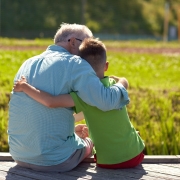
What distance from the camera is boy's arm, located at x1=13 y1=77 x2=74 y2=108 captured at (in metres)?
3.45

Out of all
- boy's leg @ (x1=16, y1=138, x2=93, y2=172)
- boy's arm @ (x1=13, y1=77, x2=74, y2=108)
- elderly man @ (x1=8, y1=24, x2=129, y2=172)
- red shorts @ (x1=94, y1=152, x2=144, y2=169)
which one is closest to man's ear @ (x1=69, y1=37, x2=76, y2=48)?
elderly man @ (x1=8, y1=24, x2=129, y2=172)

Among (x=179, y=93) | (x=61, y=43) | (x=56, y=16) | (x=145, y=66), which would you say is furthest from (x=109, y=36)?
(x=61, y=43)

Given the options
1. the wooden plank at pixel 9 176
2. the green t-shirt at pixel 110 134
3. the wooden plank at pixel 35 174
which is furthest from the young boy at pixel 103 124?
the wooden plank at pixel 9 176

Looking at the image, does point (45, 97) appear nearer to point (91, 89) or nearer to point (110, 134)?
point (91, 89)

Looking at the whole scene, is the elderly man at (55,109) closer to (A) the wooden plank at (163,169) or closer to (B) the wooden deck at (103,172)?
(B) the wooden deck at (103,172)

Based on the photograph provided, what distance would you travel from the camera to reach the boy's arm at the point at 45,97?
3.45 metres

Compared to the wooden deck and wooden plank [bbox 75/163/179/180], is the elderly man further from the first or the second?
wooden plank [bbox 75/163/179/180]

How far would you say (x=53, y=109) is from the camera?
353cm

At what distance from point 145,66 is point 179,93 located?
13.2 feet

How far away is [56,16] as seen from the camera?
3123cm

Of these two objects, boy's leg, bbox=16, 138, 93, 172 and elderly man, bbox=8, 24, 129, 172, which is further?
boy's leg, bbox=16, 138, 93, 172

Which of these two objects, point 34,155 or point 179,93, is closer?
point 34,155

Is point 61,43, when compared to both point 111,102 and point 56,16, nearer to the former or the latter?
point 111,102

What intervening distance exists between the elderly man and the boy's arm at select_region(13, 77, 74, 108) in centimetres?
6
